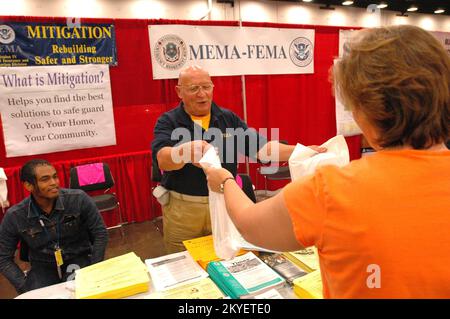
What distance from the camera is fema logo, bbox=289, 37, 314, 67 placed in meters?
4.53

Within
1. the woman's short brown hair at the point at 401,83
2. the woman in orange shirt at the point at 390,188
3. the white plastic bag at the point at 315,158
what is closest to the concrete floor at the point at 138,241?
the white plastic bag at the point at 315,158

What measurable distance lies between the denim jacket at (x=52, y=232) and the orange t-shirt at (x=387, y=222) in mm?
1806

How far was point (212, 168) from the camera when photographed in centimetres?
124

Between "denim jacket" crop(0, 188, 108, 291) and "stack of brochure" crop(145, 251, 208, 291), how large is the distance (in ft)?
2.63

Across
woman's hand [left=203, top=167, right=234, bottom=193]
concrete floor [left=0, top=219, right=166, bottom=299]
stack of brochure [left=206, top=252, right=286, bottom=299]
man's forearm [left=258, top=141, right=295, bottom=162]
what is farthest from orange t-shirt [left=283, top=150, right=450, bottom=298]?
concrete floor [left=0, top=219, right=166, bottom=299]

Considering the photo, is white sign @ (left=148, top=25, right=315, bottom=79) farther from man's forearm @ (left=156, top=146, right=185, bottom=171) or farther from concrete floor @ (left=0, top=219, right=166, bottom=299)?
man's forearm @ (left=156, top=146, right=185, bottom=171)

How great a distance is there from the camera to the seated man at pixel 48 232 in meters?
1.95

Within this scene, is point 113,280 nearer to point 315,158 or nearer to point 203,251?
point 203,251

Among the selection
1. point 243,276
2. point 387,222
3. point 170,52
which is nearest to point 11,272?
point 243,276

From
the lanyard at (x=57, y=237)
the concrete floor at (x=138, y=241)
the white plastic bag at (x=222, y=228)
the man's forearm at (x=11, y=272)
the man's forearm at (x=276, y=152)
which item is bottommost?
the concrete floor at (x=138, y=241)

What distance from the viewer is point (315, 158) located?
4.44 feet

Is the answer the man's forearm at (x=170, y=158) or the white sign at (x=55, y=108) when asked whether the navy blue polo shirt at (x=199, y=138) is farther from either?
the white sign at (x=55, y=108)
